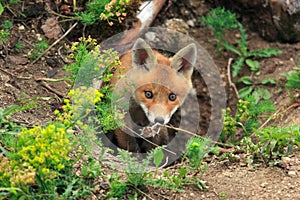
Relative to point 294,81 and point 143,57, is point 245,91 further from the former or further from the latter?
point 143,57

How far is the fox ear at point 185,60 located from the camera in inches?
216

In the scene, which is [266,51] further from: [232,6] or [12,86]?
[12,86]

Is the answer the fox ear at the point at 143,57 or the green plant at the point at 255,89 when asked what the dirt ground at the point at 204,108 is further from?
the fox ear at the point at 143,57

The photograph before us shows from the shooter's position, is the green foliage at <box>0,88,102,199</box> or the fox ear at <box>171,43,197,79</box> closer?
the green foliage at <box>0,88,102,199</box>

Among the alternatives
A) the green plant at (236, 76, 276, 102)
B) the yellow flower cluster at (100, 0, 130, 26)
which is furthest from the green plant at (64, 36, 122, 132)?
the green plant at (236, 76, 276, 102)

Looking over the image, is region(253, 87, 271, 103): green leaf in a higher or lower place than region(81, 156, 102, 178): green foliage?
lower

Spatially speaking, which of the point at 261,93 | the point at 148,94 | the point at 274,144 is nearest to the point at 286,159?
the point at 274,144

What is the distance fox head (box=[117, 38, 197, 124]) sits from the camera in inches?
211

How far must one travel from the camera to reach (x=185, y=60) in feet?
18.3

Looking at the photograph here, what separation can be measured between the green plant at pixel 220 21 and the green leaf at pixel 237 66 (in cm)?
31

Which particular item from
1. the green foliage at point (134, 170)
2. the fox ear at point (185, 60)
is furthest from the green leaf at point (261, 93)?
the green foliage at point (134, 170)

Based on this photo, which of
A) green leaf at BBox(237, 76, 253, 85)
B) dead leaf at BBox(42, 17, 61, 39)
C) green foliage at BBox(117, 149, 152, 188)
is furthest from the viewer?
green leaf at BBox(237, 76, 253, 85)

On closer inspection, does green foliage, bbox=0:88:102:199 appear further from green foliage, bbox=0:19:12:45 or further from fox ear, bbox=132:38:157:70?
green foliage, bbox=0:19:12:45

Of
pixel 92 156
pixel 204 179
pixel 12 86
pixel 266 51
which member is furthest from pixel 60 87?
pixel 266 51
